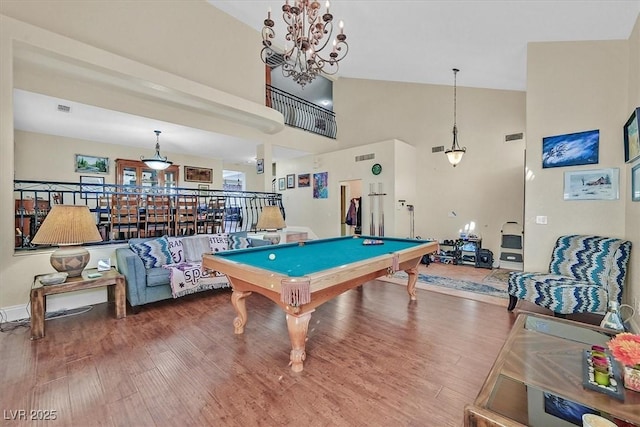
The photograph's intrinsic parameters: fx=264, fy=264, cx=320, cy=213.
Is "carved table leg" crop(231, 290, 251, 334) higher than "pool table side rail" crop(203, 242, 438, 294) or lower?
lower

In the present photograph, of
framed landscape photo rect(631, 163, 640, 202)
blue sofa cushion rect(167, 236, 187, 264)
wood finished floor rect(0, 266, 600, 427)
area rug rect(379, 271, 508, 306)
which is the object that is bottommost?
area rug rect(379, 271, 508, 306)

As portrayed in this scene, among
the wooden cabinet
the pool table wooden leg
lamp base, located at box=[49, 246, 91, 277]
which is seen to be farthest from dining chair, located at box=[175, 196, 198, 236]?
the pool table wooden leg

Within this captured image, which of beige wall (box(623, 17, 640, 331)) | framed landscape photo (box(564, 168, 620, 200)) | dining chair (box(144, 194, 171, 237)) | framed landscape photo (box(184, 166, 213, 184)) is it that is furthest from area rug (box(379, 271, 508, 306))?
framed landscape photo (box(184, 166, 213, 184))

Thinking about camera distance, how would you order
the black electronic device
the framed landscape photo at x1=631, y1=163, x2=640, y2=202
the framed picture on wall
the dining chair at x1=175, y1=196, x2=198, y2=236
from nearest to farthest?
the framed landscape photo at x1=631, y1=163, x2=640, y2=202, the dining chair at x1=175, y1=196, x2=198, y2=236, the black electronic device, the framed picture on wall

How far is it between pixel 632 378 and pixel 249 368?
7.67 ft

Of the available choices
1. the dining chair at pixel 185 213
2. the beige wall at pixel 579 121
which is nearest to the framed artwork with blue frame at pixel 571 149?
the beige wall at pixel 579 121

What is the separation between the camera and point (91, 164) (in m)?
6.37

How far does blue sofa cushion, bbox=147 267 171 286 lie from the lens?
343 centimetres

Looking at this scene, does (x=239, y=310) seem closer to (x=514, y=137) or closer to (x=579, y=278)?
(x=579, y=278)

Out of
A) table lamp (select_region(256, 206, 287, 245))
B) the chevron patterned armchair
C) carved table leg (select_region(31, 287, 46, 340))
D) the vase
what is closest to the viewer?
the vase

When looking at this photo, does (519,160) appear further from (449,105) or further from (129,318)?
(129,318)

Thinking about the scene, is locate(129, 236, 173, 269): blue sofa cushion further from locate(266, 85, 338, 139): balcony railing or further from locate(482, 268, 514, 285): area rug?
locate(482, 268, 514, 285): area rug

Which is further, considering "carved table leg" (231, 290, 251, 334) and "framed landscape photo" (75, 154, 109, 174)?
"framed landscape photo" (75, 154, 109, 174)

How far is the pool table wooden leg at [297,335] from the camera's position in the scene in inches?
84.4
